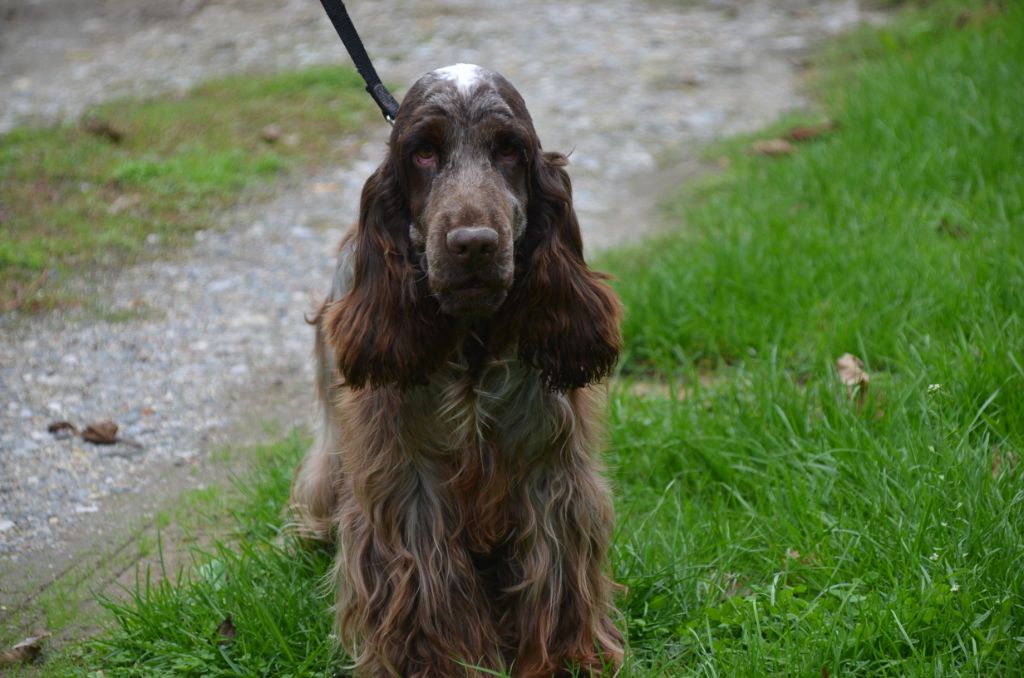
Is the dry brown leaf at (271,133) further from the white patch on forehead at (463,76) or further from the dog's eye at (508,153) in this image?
the dog's eye at (508,153)

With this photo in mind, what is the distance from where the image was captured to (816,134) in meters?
6.86

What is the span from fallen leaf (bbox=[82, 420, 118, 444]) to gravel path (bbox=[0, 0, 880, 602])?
5 centimetres

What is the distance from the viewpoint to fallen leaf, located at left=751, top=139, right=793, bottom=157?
6.79m

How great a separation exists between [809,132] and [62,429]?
4519mm

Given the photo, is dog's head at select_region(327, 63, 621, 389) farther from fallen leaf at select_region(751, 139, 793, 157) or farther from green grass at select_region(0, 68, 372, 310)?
fallen leaf at select_region(751, 139, 793, 157)

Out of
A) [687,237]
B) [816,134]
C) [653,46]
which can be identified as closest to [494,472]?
[687,237]

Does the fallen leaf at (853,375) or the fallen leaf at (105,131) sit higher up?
the fallen leaf at (105,131)

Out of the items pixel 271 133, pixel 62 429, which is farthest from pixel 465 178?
pixel 271 133

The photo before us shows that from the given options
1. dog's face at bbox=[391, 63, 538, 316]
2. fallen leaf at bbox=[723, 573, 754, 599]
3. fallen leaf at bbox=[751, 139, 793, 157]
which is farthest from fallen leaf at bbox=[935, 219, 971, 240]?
dog's face at bbox=[391, 63, 538, 316]

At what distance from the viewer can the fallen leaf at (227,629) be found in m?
3.33

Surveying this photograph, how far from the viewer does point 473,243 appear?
2.63m

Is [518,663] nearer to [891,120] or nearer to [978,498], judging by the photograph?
[978,498]

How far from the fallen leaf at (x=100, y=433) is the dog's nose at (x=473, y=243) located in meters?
2.41

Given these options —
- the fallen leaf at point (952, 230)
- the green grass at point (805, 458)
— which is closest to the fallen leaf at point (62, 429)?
the green grass at point (805, 458)
